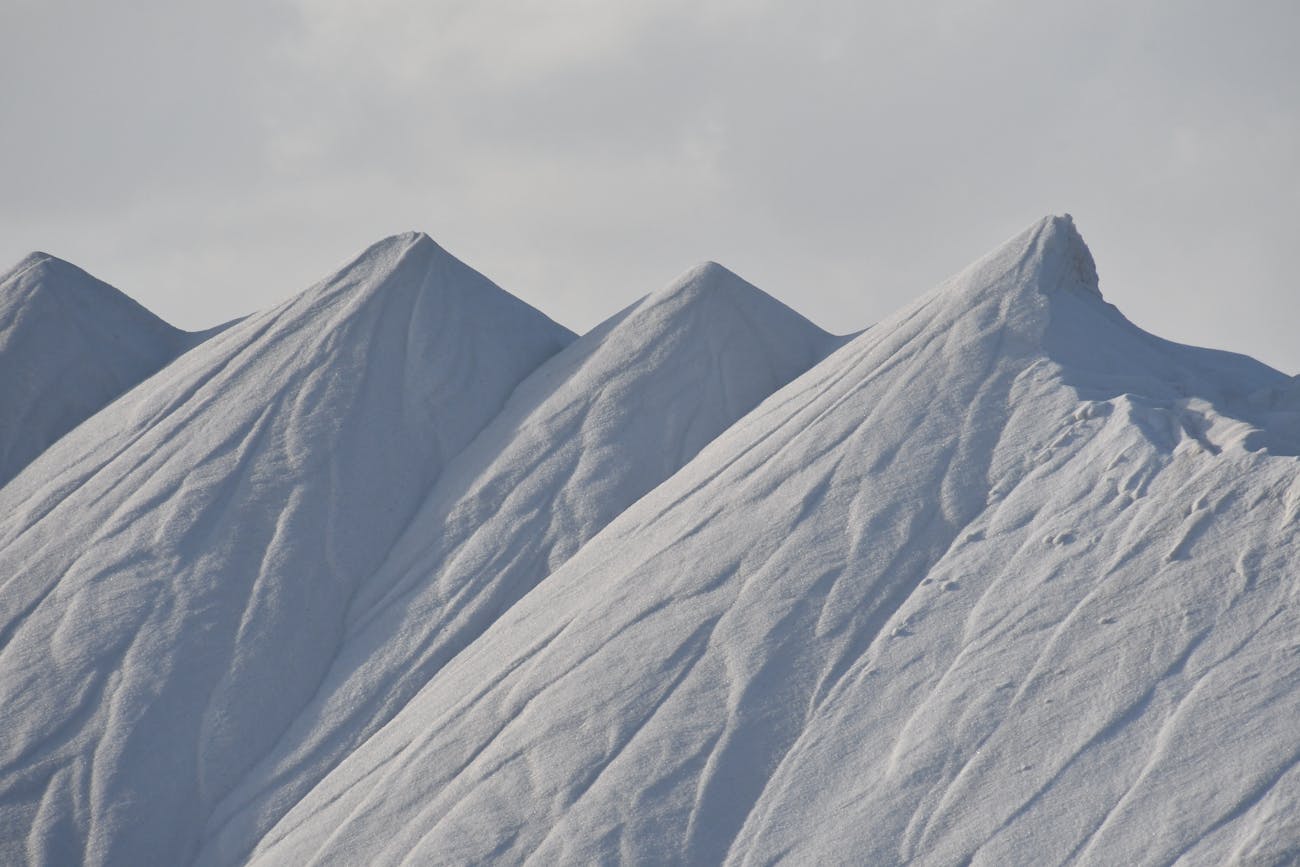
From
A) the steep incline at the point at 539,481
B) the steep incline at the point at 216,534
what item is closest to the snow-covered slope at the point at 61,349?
the steep incline at the point at 216,534

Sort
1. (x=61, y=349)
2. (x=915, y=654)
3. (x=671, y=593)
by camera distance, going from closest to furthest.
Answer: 1. (x=915, y=654)
2. (x=671, y=593)
3. (x=61, y=349)

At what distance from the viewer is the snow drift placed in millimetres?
11516

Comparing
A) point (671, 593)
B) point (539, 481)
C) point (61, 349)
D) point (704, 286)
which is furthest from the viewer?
point (61, 349)

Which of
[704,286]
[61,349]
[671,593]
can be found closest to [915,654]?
[671,593]

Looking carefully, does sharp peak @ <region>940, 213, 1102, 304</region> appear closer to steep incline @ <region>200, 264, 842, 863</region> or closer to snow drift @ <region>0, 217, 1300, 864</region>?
snow drift @ <region>0, 217, 1300, 864</region>

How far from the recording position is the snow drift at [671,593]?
11516 mm

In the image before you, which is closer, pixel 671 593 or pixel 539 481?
pixel 671 593

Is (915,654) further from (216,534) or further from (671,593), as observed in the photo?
(216,534)

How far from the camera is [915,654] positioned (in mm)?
12352

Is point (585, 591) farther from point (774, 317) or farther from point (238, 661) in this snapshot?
point (774, 317)

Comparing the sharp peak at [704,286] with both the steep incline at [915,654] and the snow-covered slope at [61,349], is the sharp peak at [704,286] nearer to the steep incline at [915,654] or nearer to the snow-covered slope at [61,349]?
the steep incline at [915,654]

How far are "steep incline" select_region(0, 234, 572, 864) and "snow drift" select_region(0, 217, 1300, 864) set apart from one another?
0.13 feet

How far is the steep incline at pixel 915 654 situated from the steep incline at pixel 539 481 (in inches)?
20.5

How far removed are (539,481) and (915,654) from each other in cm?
519
